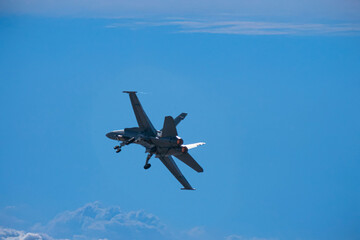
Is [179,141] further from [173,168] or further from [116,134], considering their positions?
[173,168]

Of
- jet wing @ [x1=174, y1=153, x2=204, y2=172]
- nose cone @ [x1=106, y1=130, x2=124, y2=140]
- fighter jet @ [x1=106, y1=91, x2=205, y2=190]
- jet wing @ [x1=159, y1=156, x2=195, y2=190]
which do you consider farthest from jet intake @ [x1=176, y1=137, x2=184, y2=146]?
jet wing @ [x1=159, y1=156, x2=195, y2=190]

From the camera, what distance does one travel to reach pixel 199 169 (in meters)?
113

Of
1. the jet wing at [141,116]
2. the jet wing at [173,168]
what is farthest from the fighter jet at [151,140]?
the jet wing at [173,168]

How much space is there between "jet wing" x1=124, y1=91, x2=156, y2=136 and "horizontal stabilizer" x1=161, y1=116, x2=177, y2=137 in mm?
4314

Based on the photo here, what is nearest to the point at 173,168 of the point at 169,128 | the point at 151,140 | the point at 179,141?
the point at 151,140

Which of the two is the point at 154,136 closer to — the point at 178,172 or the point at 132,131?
the point at 132,131

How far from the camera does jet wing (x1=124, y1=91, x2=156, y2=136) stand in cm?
11100

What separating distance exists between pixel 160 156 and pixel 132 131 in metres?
6.40

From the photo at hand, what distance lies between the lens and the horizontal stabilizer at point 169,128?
104750 millimetres

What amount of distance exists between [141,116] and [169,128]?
7334mm

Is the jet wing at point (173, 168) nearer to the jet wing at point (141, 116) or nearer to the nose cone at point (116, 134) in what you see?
the jet wing at point (141, 116)

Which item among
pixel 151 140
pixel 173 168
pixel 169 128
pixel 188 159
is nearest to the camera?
pixel 169 128

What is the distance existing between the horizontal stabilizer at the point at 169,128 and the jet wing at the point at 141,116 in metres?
4.31

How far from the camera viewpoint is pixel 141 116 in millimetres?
111188
